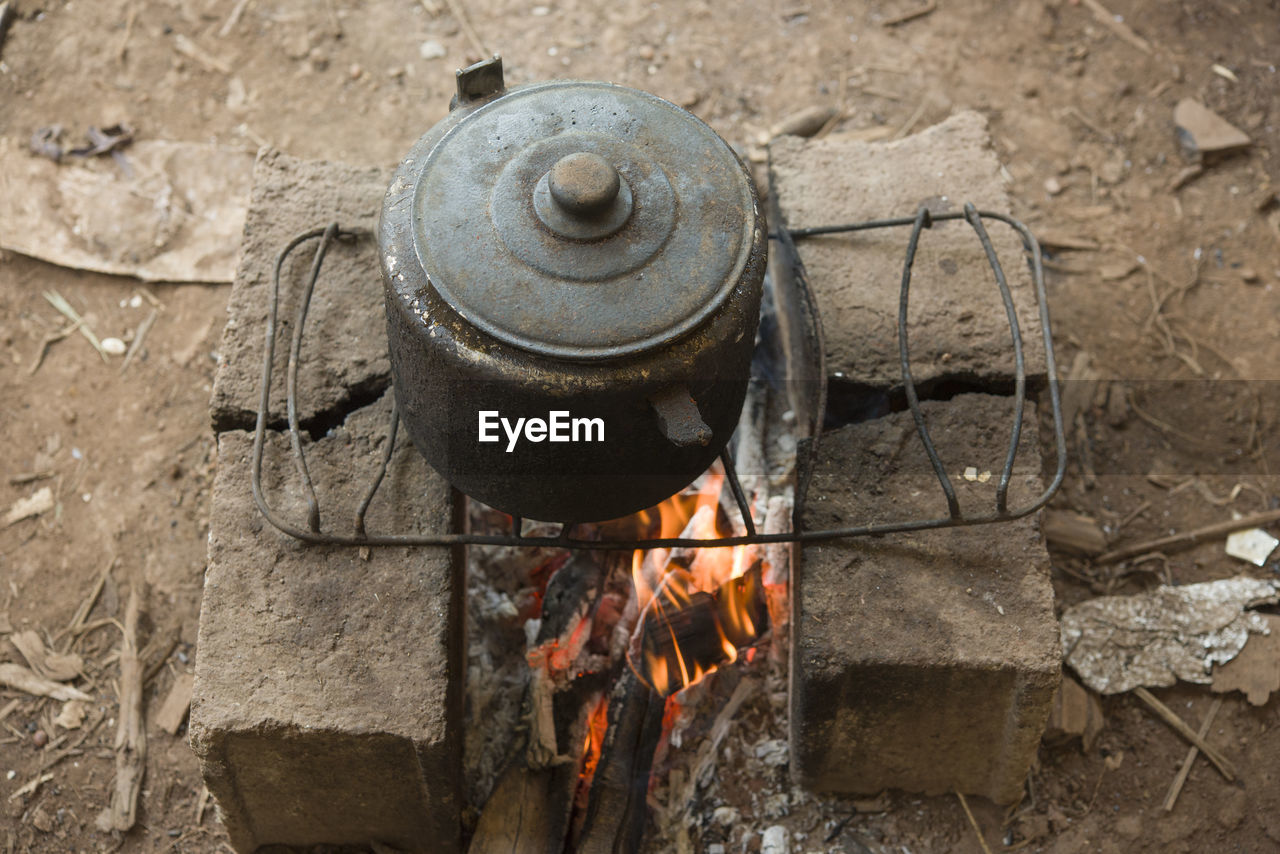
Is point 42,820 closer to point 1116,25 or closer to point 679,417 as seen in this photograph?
point 679,417

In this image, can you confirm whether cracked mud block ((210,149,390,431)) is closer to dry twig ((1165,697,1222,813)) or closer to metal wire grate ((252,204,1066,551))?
metal wire grate ((252,204,1066,551))

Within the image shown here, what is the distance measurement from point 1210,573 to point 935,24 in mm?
2460

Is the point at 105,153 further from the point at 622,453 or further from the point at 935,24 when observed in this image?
the point at 935,24

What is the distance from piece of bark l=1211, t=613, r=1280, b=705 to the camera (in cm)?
288

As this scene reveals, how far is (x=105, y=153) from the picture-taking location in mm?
3803

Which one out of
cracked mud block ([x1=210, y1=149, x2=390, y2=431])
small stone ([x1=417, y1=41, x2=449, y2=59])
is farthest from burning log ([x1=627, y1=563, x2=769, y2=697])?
small stone ([x1=417, y1=41, x2=449, y2=59])

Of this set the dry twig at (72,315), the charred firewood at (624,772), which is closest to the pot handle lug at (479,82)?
the charred firewood at (624,772)

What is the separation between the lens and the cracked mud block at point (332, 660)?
2283 mm

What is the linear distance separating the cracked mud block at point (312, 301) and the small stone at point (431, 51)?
132cm

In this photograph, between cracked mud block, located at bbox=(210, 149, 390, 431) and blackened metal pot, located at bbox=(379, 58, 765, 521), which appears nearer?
blackened metal pot, located at bbox=(379, 58, 765, 521)

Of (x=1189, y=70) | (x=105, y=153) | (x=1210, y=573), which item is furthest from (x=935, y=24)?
(x=105, y=153)

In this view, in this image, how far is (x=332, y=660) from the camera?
2.34 metres

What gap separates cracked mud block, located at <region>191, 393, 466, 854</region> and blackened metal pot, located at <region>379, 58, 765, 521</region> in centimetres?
41

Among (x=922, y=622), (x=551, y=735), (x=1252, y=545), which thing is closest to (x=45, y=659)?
(x=551, y=735)
